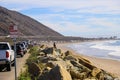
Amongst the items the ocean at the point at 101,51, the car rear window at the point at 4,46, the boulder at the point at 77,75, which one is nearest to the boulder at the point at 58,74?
the boulder at the point at 77,75

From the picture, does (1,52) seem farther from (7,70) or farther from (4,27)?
(4,27)

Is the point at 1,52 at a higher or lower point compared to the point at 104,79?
higher

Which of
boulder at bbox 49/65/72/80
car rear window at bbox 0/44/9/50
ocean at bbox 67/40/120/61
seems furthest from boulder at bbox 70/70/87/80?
ocean at bbox 67/40/120/61

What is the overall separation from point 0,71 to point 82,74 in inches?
262

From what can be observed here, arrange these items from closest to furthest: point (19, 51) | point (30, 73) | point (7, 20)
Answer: point (30, 73), point (19, 51), point (7, 20)

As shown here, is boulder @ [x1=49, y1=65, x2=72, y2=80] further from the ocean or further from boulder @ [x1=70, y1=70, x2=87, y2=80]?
the ocean

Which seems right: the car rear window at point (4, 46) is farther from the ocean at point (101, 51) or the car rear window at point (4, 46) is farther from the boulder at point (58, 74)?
the ocean at point (101, 51)

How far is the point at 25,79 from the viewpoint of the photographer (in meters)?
16.7

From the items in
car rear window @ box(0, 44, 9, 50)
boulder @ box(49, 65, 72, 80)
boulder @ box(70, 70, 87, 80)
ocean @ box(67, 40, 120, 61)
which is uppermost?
car rear window @ box(0, 44, 9, 50)

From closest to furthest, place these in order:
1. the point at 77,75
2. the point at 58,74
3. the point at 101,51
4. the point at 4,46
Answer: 1. the point at 58,74
2. the point at 77,75
3. the point at 4,46
4. the point at 101,51

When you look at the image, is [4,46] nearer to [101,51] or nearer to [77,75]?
[77,75]

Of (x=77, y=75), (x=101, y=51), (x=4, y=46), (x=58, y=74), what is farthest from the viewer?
(x=101, y=51)

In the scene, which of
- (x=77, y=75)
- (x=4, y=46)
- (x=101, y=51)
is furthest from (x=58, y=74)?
(x=101, y=51)

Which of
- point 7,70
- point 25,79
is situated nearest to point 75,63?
point 7,70
